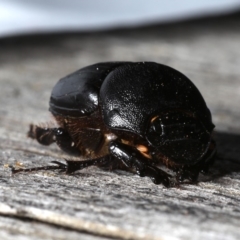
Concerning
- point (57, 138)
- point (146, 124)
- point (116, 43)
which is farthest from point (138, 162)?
point (116, 43)

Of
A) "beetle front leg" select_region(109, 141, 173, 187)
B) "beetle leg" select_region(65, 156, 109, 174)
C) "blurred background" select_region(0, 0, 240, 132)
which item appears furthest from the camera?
"blurred background" select_region(0, 0, 240, 132)

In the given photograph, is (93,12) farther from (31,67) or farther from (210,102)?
(210,102)

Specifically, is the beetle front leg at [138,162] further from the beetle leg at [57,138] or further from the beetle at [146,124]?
the beetle leg at [57,138]

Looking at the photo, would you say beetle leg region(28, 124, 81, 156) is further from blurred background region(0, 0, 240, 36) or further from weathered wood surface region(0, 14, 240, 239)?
blurred background region(0, 0, 240, 36)

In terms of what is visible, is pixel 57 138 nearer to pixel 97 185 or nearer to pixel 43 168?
pixel 43 168

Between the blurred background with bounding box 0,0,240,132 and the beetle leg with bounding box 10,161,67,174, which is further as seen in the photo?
the blurred background with bounding box 0,0,240,132

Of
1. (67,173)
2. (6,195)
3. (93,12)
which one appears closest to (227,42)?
(93,12)

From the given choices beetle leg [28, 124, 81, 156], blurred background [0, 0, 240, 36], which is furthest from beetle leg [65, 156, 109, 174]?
blurred background [0, 0, 240, 36]
